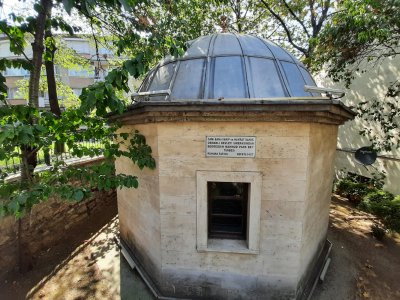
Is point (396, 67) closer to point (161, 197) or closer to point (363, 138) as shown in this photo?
point (363, 138)

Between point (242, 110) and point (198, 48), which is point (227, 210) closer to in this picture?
point (242, 110)

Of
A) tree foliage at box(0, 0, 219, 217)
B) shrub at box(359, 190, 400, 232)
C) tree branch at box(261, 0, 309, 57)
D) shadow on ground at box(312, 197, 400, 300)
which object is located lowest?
shadow on ground at box(312, 197, 400, 300)

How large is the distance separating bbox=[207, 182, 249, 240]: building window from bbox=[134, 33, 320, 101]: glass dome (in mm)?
1976

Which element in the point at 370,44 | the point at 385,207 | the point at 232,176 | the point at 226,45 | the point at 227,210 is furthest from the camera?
the point at 385,207

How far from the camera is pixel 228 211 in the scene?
553 centimetres

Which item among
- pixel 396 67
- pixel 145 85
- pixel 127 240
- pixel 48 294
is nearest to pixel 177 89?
pixel 145 85

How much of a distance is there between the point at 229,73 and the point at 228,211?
3.19 metres

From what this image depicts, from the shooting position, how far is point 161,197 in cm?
514

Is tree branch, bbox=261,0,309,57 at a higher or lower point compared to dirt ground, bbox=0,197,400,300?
higher

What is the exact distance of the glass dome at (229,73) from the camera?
5.36 m

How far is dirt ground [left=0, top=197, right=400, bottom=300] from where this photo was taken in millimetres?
5922

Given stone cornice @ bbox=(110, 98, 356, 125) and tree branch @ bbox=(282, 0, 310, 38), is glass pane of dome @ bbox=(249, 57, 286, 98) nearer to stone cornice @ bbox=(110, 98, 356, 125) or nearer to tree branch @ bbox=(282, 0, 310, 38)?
stone cornice @ bbox=(110, 98, 356, 125)

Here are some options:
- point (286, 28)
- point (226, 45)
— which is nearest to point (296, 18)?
point (286, 28)

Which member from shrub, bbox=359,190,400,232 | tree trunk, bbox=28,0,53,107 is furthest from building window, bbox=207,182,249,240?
shrub, bbox=359,190,400,232
